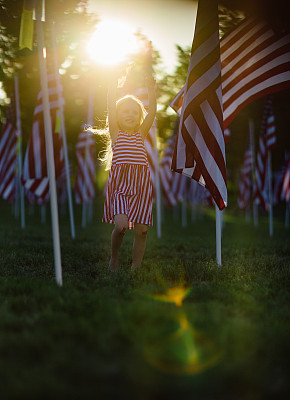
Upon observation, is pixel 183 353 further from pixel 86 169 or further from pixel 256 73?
pixel 86 169

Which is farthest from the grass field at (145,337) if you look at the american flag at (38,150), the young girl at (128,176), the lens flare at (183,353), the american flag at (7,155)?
the american flag at (7,155)

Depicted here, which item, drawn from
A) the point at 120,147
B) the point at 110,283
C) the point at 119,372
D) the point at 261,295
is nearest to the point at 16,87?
the point at 120,147

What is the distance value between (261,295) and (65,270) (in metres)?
2.52

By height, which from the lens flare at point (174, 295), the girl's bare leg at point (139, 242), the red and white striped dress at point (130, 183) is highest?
the red and white striped dress at point (130, 183)

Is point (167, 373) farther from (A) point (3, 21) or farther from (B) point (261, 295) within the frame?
(A) point (3, 21)

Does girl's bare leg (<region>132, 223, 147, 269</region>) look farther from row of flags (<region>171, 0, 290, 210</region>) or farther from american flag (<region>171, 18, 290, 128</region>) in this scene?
american flag (<region>171, 18, 290, 128</region>)

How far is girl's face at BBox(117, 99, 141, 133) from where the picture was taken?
5512 millimetres

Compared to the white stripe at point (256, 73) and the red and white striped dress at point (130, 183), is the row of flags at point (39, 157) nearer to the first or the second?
the red and white striped dress at point (130, 183)

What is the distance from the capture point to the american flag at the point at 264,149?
12.3 meters

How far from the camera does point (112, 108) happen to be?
5.51 meters

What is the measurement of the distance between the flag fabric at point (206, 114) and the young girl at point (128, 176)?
47 cm

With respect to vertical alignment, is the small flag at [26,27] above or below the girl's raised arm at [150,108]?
above

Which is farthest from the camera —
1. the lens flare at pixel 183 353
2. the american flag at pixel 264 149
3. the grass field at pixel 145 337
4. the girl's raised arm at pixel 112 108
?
the american flag at pixel 264 149

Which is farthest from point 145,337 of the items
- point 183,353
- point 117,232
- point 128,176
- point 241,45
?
point 241,45
